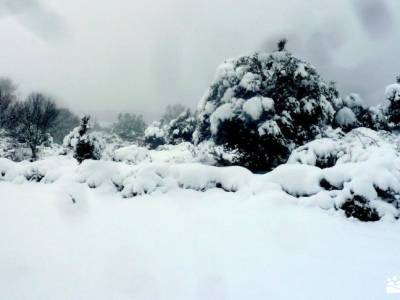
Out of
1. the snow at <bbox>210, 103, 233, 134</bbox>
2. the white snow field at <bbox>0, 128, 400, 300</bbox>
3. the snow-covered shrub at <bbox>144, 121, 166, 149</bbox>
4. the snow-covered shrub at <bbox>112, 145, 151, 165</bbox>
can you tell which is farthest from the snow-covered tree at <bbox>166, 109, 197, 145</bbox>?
the white snow field at <bbox>0, 128, 400, 300</bbox>

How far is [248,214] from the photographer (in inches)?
192

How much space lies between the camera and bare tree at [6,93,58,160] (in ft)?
71.0

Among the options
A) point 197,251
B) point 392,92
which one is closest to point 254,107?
point 197,251

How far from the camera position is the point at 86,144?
12.0m

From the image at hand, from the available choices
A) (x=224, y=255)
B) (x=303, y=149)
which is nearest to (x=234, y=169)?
(x=303, y=149)

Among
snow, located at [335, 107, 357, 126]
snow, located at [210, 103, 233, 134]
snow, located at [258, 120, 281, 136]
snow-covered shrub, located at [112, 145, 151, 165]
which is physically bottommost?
snow-covered shrub, located at [112, 145, 151, 165]

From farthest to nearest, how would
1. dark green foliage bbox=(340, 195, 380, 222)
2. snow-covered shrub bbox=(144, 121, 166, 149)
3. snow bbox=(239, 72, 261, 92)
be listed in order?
snow-covered shrub bbox=(144, 121, 166, 149) → snow bbox=(239, 72, 261, 92) → dark green foliage bbox=(340, 195, 380, 222)

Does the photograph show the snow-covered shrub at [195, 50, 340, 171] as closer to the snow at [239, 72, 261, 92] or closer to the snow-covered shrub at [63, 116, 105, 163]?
the snow at [239, 72, 261, 92]

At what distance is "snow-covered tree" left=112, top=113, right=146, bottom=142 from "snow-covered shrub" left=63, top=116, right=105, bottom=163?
52689 mm

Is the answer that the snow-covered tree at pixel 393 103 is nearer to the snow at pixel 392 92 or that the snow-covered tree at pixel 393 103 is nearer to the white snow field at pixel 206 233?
the snow at pixel 392 92

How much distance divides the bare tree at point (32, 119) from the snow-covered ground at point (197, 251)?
17.6 m

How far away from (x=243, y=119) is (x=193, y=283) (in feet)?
23.6

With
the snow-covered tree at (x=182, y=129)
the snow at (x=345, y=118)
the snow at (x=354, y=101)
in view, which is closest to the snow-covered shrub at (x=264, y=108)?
the snow at (x=345, y=118)

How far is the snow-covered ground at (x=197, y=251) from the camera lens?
2.96 metres
